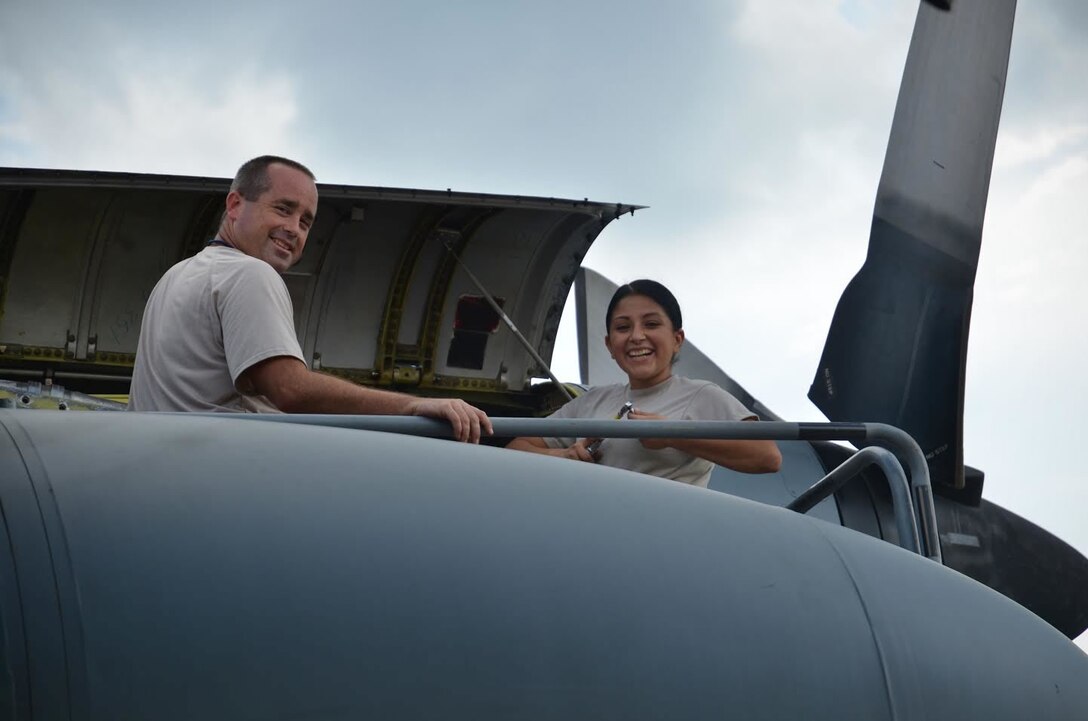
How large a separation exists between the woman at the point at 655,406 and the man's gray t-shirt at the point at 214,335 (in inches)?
39.4

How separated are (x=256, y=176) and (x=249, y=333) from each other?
23.6 inches

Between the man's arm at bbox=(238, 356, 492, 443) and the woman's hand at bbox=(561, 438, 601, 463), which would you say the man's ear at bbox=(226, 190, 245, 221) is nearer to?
the man's arm at bbox=(238, 356, 492, 443)

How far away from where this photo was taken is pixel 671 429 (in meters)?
2.65

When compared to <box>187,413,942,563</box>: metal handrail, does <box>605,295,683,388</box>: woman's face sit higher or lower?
higher

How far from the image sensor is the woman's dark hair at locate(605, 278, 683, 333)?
3959 mm

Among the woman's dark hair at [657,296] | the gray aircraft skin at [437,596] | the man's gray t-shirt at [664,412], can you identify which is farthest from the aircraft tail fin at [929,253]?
the gray aircraft skin at [437,596]

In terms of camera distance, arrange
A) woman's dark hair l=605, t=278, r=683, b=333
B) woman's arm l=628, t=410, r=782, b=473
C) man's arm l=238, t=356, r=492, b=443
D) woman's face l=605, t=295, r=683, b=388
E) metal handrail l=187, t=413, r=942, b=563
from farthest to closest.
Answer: woman's dark hair l=605, t=278, r=683, b=333, woman's face l=605, t=295, r=683, b=388, woman's arm l=628, t=410, r=782, b=473, man's arm l=238, t=356, r=492, b=443, metal handrail l=187, t=413, r=942, b=563

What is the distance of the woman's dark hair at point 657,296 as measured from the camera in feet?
13.0

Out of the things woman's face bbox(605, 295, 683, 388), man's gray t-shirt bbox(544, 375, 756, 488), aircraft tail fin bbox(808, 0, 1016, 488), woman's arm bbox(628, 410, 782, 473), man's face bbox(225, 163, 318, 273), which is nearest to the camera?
man's face bbox(225, 163, 318, 273)

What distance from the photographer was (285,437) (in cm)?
196

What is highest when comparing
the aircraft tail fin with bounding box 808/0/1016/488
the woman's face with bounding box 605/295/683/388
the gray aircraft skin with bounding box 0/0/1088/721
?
the aircraft tail fin with bounding box 808/0/1016/488

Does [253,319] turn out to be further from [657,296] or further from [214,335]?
[657,296]

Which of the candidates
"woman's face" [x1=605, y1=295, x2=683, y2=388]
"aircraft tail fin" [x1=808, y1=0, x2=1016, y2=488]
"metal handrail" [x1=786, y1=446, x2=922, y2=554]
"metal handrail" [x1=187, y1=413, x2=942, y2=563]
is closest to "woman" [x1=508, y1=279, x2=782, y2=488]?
"woman's face" [x1=605, y1=295, x2=683, y2=388]

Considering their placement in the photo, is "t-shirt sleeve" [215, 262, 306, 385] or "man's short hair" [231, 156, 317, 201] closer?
"t-shirt sleeve" [215, 262, 306, 385]
